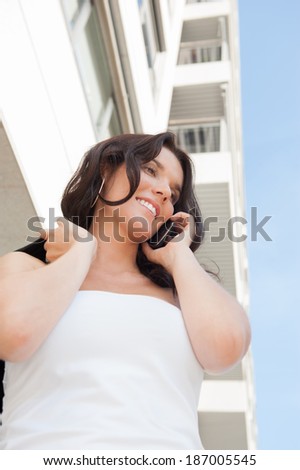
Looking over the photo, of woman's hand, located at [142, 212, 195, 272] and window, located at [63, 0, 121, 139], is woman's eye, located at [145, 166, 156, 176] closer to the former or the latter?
woman's hand, located at [142, 212, 195, 272]

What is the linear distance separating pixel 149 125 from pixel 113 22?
1.78 m

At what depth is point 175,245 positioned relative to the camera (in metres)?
2.20

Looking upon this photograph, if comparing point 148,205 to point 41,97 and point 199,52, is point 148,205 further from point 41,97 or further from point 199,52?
point 199,52

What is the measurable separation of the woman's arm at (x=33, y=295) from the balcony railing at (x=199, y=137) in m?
10.5

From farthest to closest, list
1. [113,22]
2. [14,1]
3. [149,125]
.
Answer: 1. [149,125]
2. [113,22]
3. [14,1]

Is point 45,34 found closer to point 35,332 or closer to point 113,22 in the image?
point 113,22

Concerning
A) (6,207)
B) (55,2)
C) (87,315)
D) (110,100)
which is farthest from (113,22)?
(87,315)

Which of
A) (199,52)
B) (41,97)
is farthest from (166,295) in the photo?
(199,52)

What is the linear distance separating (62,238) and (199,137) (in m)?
11.2

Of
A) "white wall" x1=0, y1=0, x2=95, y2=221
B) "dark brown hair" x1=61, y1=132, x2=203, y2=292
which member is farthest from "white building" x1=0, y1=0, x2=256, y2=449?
"dark brown hair" x1=61, y1=132, x2=203, y2=292

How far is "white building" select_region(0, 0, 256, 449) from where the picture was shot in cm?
484

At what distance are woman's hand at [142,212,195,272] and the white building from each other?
343mm

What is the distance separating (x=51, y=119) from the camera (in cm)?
548

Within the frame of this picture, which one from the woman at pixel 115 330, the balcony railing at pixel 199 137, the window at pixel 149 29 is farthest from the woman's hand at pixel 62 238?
the balcony railing at pixel 199 137
